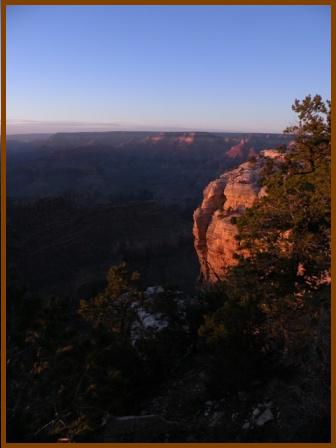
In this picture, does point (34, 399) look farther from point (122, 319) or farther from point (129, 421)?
point (122, 319)

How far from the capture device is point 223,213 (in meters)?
23.5

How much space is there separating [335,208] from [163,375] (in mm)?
5310

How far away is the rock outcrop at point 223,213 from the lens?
21.6 m

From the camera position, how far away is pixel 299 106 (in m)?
10.4

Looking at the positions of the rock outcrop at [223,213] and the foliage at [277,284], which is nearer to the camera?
the foliage at [277,284]

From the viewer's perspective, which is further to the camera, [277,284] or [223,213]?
[223,213]

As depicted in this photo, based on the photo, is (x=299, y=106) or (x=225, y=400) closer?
(x=225, y=400)

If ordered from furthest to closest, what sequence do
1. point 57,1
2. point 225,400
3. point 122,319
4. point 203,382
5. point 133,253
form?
point 133,253 → point 122,319 → point 203,382 → point 225,400 → point 57,1

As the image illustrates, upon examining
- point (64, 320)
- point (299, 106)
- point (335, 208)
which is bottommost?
point (64, 320)

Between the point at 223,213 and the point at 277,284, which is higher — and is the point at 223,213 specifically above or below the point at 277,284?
above

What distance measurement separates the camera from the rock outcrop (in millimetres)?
21578

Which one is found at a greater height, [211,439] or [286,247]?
[286,247]

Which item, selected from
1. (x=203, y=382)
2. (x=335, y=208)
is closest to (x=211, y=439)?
(x=203, y=382)

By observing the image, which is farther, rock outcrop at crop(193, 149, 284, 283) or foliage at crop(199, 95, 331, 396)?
rock outcrop at crop(193, 149, 284, 283)
